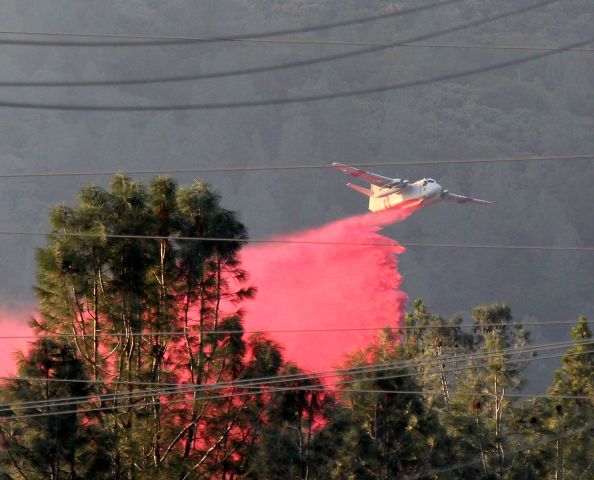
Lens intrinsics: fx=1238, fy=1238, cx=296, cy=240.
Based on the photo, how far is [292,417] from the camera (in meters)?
41.3

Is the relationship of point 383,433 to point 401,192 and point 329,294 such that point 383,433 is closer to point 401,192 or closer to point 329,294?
point 401,192

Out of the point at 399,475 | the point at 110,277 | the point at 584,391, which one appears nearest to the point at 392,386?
the point at 399,475

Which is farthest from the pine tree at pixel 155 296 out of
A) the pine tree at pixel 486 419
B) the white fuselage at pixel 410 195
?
the white fuselage at pixel 410 195

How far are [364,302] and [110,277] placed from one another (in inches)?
2118

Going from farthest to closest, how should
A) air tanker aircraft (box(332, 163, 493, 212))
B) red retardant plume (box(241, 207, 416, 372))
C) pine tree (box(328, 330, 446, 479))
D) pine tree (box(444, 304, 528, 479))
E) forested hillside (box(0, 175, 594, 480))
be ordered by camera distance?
1. red retardant plume (box(241, 207, 416, 372))
2. air tanker aircraft (box(332, 163, 493, 212))
3. pine tree (box(444, 304, 528, 479))
4. pine tree (box(328, 330, 446, 479))
5. forested hillside (box(0, 175, 594, 480))

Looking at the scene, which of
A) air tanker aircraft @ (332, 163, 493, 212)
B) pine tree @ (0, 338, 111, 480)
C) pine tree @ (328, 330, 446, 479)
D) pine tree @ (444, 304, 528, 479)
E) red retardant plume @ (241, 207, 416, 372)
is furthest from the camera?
red retardant plume @ (241, 207, 416, 372)

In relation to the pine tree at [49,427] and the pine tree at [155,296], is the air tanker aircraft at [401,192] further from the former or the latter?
the pine tree at [49,427]

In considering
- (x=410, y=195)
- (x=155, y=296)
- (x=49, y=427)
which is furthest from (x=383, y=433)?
(x=410, y=195)

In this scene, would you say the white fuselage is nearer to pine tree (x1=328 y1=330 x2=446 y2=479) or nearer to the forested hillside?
the forested hillside

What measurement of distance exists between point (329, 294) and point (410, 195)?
1429 centimetres

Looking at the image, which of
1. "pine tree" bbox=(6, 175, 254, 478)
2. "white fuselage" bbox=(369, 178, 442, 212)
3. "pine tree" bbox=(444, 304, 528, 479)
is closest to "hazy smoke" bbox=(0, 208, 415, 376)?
"white fuselage" bbox=(369, 178, 442, 212)

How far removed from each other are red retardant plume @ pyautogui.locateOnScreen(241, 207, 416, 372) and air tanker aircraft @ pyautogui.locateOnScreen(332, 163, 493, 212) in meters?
3.03

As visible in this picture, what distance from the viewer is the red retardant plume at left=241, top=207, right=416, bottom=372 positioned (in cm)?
9731

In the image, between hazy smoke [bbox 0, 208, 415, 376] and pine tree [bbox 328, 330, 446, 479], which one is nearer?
pine tree [bbox 328, 330, 446, 479]
